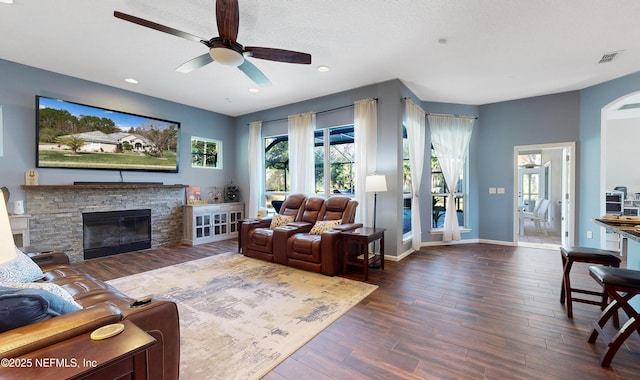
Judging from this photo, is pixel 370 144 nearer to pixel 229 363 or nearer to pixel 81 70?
pixel 229 363

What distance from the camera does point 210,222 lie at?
573 cm

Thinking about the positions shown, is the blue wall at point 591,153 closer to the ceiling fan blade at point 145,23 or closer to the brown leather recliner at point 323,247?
the brown leather recliner at point 323,247

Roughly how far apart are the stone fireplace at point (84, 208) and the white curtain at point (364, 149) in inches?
147

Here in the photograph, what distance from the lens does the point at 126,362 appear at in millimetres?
949

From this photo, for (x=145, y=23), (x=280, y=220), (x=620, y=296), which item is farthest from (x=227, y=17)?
(x=620, y=296)

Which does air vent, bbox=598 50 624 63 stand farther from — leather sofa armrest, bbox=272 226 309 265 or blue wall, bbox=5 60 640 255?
leather sofa armrest, bbox=272 226 309 265

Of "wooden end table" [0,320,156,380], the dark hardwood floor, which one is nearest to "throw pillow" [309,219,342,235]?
the dark hardwood floor

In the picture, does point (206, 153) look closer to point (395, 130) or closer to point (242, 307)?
point (395, 130)

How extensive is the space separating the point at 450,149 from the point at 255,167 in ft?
14.2

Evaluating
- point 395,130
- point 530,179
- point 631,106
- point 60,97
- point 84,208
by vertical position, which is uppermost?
point 631,106

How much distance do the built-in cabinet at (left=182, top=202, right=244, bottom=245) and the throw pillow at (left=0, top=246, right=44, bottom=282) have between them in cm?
329

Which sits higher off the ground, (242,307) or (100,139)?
(100,139)

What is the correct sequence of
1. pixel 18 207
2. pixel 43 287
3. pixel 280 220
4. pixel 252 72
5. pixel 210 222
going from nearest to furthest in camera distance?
pixel 43 287, pixel 252 72, pixel 18 207, pixel 280 220, pixel 210 222

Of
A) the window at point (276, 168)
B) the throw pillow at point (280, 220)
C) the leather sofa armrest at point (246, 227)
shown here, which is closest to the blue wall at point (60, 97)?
the window at point (276, 168)
